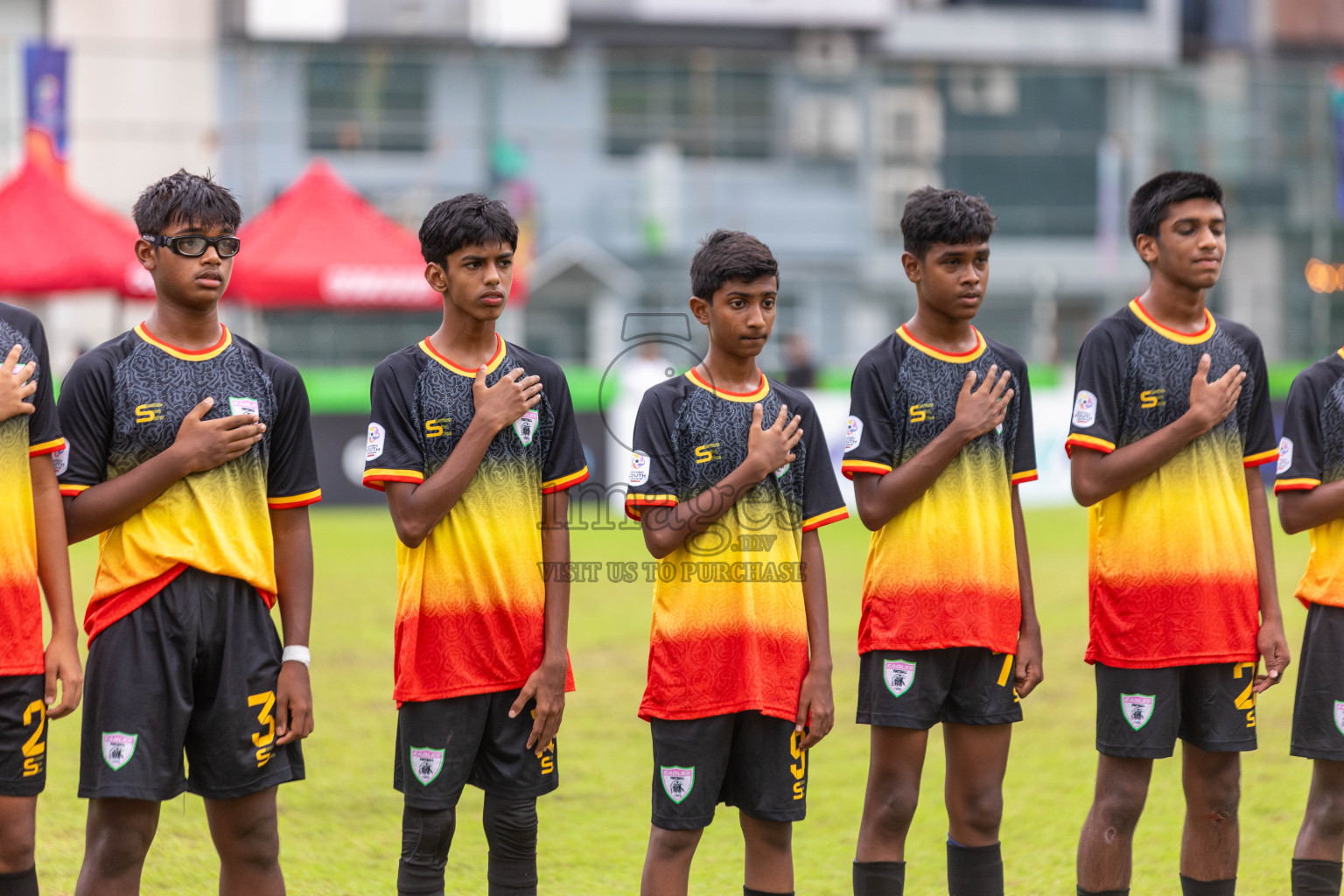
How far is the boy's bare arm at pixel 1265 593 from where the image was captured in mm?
4395

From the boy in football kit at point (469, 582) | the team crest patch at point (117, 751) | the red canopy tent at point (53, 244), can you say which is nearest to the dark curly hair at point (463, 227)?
the boy in football kit at point (469, 582)

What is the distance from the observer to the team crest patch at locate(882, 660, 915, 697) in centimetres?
432

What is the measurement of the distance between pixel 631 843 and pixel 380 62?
803 inches

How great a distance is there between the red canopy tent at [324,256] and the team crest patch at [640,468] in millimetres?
12827

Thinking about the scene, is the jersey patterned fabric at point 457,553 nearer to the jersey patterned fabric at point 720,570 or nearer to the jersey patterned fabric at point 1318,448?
the jersey patterned fabric at point 720,570

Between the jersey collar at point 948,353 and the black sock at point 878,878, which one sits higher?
the jersey collar at point 948,353

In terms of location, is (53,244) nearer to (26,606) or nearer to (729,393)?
(26,606)

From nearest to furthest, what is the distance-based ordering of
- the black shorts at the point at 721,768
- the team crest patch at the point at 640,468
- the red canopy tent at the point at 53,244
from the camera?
1. the black shorts at the point at 721,768
2. the team crest patch at the point at 640,468
3. the red canopy tent at the point at 53,244

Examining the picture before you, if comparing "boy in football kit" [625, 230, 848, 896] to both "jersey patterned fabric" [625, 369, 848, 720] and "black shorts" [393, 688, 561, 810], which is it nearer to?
"jersey patterned fabric" [625, 369, 848, 720]

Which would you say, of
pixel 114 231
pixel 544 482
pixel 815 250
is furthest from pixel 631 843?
pixel 815 250

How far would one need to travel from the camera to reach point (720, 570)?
13.6 ft

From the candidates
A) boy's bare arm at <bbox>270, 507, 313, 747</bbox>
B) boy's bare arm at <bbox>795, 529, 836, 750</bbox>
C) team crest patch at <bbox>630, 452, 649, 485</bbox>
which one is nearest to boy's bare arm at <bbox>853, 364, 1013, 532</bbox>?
boy's bare arm at <bbox>795, 529, 836, 750</bbox>

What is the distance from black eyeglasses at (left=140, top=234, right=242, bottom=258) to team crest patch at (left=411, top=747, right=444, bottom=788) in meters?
1.49

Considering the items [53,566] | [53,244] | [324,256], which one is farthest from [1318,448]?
[53,244]
